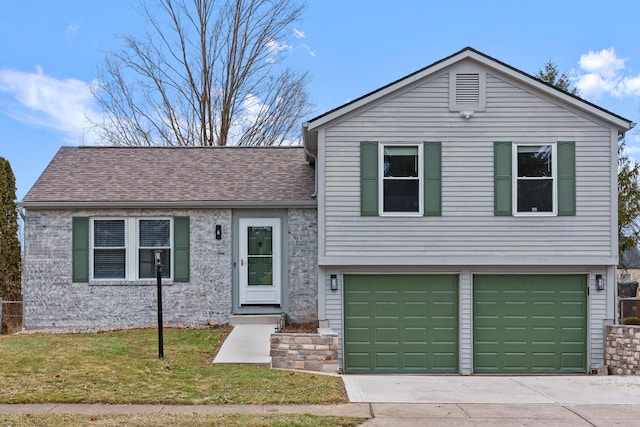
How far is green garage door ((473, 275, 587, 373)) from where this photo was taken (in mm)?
12469

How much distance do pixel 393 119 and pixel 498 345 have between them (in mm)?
5045

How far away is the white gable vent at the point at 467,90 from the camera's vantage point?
12328 mm

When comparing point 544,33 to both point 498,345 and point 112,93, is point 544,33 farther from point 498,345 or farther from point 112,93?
point 112,93

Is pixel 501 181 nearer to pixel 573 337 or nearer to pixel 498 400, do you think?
pixel 573 337

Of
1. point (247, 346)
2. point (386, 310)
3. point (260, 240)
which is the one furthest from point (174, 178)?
point (386, 310)

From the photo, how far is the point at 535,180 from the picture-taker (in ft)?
40.3

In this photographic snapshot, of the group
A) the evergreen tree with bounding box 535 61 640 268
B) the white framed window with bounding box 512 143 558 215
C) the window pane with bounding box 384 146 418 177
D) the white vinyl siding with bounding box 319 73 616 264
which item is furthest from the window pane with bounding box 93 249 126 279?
the evergreen tree with bounding box 535 61 640 268

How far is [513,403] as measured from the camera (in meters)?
8.27

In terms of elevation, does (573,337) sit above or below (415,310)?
below

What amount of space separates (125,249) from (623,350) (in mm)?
10692

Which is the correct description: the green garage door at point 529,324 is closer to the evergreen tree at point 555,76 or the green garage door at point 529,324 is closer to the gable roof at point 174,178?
the gable roof at point 174,178

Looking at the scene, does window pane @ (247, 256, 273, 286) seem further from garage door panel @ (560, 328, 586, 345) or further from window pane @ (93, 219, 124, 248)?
garage door panel @ (560, 328, 586, 345)

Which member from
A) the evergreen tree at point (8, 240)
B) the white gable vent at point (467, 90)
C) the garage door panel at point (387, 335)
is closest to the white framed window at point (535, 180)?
the white gable vent at point (467, 90)

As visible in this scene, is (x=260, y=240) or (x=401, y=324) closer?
(x=401, y=324)
